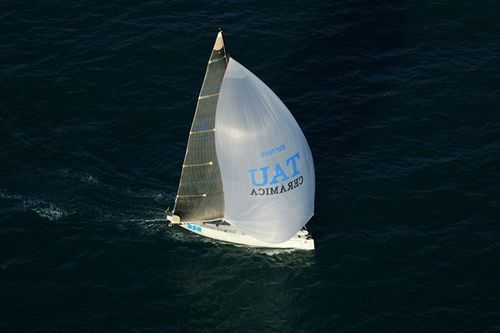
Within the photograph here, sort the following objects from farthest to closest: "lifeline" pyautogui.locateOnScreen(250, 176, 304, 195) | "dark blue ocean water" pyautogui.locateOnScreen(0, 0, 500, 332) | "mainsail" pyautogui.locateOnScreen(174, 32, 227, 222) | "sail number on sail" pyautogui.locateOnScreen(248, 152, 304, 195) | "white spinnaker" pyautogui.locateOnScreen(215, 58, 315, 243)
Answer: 1. "dark blue ocean water" pyautogui.locateOnScreen(0, 0, 500, 332)
2. "lifeline" pyautogui.locateOnScreen(250, 176, 304, 195)
3. "sail number on sail" pyautogui.locateOnScreen(248, 152, 304, 195)
4. "mainsail" pyautogui.locateOnScreen(174, 32, 227, 222)
5. "white spinnaker" pyautogui.locateOnScreen(215, 58, 315, 243)

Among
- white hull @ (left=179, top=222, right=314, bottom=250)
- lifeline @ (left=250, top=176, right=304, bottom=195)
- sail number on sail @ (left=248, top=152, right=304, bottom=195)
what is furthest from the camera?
white hull @ (left=179, top=222, right=314, bottom=250)

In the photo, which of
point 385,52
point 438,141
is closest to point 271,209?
point 438,141

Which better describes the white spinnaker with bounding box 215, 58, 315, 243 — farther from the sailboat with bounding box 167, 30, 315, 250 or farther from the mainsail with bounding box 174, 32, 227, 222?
the mainsail with bounding box 174, 32, 227, 222

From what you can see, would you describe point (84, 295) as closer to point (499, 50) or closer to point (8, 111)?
point (8, 111)

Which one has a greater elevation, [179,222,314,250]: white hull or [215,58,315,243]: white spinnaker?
[215,58,315,243]: white spinnaker

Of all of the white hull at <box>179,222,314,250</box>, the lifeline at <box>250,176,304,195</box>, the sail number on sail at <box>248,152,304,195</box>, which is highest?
the sail number on sail at <box>248,152,304,195</box>

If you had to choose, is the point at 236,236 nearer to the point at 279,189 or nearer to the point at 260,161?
the point at 279,189

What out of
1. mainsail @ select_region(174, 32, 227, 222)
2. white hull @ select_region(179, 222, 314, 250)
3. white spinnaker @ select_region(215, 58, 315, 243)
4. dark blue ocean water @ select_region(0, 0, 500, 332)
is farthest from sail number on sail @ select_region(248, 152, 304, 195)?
dark blue ocean water @ select_region(0, 0, 500, 332)

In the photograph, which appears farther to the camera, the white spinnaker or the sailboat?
the sailboat
